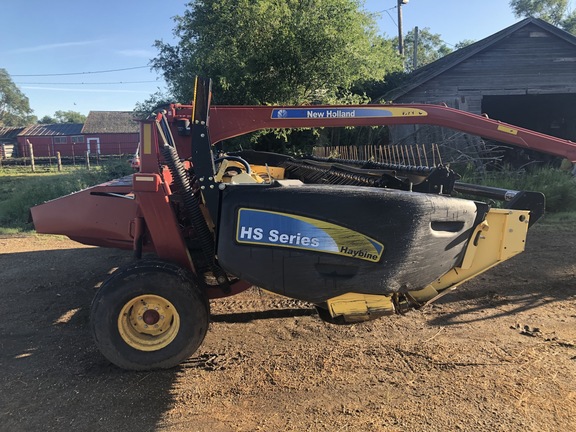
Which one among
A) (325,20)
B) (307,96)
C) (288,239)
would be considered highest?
(325,20)

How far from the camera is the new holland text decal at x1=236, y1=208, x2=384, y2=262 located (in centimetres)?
275

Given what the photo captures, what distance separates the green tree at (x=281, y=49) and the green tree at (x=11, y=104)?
86.6 m

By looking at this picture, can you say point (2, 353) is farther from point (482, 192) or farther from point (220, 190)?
point (482, 192)

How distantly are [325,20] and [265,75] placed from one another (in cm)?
202

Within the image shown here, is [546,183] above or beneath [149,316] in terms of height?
above

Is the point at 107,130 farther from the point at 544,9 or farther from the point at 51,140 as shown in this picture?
the point at 544,9

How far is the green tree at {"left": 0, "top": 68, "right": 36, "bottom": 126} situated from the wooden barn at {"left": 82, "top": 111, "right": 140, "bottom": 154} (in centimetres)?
4200

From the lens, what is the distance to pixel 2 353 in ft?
11.9

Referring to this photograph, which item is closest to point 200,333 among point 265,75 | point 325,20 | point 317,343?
point 317,343

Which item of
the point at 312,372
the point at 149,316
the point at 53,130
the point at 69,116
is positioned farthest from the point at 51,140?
the point at 69,116

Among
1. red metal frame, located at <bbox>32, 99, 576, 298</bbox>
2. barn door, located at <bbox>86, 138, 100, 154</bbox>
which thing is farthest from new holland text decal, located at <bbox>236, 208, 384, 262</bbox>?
barn door, located at <bbox>86, 138, 100, 154</bbox>

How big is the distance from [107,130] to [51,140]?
595 centimetres

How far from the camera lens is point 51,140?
4862 centimetres

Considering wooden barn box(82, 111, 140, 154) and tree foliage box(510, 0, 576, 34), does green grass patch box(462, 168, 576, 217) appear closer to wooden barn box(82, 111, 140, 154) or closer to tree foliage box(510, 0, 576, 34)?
tree foliage box(510, 0, 576, 34)
